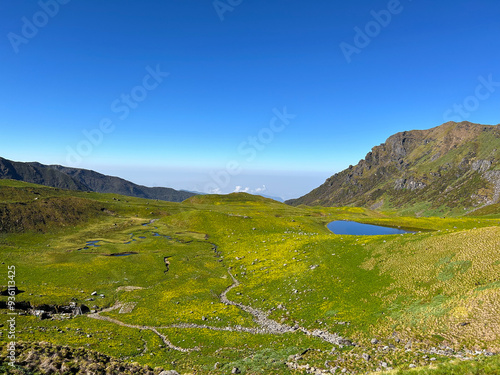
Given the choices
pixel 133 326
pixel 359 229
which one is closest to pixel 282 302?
pixel 133 326

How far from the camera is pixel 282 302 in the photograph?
147ft

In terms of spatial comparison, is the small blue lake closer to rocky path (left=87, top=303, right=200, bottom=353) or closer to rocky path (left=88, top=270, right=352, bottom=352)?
rocky path (left=88, top=270, right=352, bottom=352)

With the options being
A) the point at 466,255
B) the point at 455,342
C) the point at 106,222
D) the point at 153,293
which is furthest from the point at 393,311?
the point at 106,222

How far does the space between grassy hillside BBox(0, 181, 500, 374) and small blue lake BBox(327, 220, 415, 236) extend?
212 feet

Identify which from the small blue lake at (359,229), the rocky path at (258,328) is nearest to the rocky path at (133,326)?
the rocky path at (258,328)

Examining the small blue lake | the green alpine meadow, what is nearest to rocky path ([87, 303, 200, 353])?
the green alpine meadow

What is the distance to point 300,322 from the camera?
3772cm

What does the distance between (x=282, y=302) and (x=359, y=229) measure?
111417 mm

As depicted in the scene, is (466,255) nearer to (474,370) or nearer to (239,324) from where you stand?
(474,370)

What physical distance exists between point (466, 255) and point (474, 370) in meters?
28.7

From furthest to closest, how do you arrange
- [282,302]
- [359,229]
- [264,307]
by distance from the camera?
[359,229] < [264,307] < [282,302]
